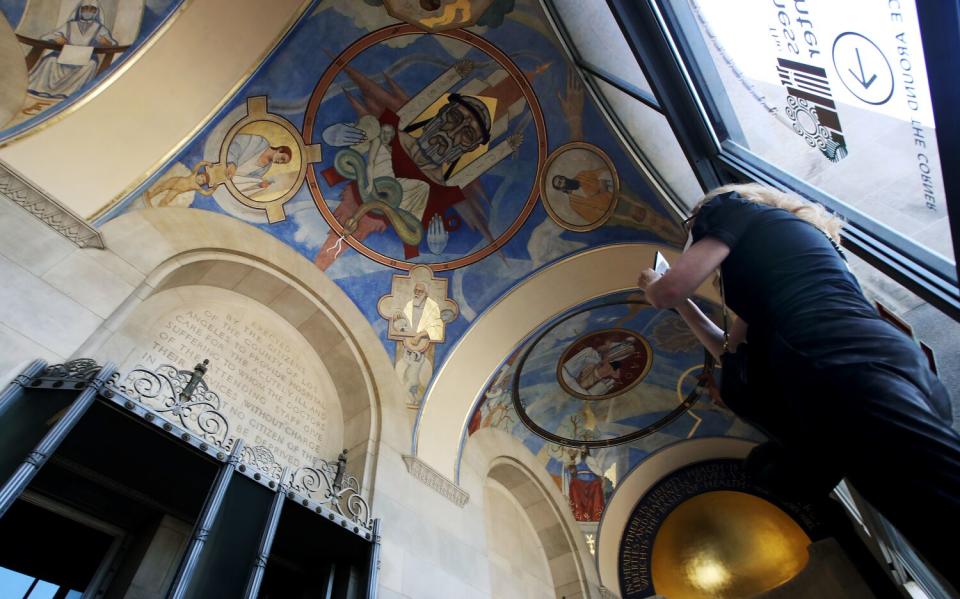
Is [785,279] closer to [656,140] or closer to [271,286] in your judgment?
[656,140]

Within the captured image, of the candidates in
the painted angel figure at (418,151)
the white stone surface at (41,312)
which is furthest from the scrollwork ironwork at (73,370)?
the painted angel figure at (418,151)

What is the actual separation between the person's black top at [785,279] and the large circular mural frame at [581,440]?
7191mm

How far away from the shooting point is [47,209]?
5.11 meters

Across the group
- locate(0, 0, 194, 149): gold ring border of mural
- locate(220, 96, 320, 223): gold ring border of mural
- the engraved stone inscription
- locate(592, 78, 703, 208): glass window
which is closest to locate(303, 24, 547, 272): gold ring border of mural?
locate(220, 96, 320, 223): gold ring border of mural

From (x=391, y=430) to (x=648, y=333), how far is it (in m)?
4.94

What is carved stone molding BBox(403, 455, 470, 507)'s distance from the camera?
752cm

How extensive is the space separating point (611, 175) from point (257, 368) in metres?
5.46

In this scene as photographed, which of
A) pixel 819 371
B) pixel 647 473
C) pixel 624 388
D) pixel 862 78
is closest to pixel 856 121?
pixel 862 78

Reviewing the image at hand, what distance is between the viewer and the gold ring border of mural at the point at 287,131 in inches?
270

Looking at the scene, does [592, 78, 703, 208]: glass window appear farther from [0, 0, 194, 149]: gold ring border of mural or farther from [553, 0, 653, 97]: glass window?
[0, 0, 194, 149]: gold ring border of mural

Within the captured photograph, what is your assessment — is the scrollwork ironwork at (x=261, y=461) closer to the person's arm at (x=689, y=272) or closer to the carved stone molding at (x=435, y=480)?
the carved stone molding at (x=435, y=480)

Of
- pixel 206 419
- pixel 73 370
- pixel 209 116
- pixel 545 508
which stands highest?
pixel 209 116

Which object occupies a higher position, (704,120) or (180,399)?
(704,120)

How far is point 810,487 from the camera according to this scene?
65.3 inches
